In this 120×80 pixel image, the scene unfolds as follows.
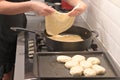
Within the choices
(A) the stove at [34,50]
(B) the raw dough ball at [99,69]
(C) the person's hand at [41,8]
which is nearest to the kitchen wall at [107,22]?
(A) the stove at [34,50]

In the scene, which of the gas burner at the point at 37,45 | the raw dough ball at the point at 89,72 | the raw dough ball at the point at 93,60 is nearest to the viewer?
the raw dough ball at the point at 89,72

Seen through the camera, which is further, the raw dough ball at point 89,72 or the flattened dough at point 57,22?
the flattened dough at point 57,22

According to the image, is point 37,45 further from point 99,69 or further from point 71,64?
point 99,69

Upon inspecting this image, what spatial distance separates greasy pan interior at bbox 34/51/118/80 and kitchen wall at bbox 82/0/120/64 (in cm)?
8

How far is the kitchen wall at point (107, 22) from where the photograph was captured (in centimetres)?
116

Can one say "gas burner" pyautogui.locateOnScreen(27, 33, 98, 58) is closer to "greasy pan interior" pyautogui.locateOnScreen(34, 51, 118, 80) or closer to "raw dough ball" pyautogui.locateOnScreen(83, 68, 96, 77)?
"greasy pan interior" pyautogui.locateOnScreen(34, 51, 118, 80)

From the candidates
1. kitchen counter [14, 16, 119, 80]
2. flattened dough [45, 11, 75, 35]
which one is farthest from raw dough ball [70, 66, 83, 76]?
flattened dough [45, 11, 75, 35]

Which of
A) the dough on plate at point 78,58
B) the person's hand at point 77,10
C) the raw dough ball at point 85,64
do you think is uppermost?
the person's hand at point 77,10

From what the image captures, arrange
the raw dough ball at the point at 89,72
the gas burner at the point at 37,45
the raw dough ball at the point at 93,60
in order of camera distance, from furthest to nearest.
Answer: the gas burner at the point at 37,45 < the raw dough ball at the point at 93,60 < the raw dough ball at the point at 89,72

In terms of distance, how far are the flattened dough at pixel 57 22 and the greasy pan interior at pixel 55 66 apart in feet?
0.47

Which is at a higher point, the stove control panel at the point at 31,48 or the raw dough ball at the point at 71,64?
the stove control panel at the point at 31,48

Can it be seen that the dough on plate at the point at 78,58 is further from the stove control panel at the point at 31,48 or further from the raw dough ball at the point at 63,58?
the stove control panel at the point at 31,48

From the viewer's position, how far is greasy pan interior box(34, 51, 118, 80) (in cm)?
98

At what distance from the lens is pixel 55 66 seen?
1058 millimetres
